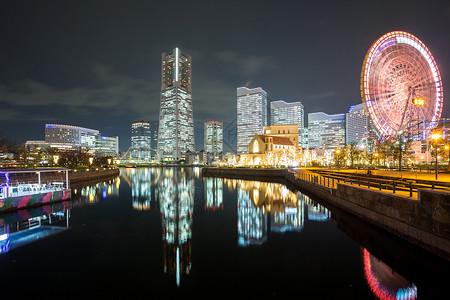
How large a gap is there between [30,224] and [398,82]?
60.0m

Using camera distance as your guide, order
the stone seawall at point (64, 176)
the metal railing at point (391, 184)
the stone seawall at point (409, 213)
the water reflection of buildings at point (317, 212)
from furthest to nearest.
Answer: the stone seawall at point (64, 176) → the water reflection of buildings at point (317, 212) → the metal railing at point (391, 184) → the stone seawall at point (409, 213)

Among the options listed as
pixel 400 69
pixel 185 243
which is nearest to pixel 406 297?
pixel 185 243

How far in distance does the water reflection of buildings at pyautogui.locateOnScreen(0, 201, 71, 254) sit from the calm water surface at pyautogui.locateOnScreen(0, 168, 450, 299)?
76mm

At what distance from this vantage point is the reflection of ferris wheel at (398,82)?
4450 cm

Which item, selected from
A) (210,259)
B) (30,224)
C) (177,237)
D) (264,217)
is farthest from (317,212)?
(30,224)

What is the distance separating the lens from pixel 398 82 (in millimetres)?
48094

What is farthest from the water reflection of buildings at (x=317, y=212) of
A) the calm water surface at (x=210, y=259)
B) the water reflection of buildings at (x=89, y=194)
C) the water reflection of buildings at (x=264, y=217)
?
the water reflection of buildings at (x=89, y=194)

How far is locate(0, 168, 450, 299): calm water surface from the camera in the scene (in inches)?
408

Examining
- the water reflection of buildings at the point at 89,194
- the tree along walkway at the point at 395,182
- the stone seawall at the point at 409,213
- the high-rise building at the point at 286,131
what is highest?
the high-rise building at the point at 286,131

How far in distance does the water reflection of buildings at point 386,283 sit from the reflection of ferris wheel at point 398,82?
3834 cm

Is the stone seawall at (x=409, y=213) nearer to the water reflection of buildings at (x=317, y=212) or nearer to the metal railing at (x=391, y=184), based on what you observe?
the metal railing at (x=391, y=184)

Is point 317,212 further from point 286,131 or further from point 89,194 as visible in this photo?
point 286,131

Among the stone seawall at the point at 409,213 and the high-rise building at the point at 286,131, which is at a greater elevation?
the high-rise building at the point at 286,131

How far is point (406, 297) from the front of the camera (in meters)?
9.78
